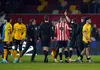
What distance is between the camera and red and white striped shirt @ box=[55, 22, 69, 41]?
2372 centimetres

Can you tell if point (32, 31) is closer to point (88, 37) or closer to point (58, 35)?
point (58, 35)

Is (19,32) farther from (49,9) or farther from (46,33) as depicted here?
(49,9)

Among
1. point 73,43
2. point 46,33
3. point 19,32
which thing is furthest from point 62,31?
point 19,32

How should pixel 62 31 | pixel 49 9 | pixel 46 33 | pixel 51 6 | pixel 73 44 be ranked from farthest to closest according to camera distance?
pixel 51 6 → pixel 49 9 → pixel 73 44 → pixel 46 33 → pixel 62 31

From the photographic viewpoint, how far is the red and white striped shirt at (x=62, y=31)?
23.7 m

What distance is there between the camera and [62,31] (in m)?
23.8

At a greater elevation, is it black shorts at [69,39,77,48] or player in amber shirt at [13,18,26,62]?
player in amber shirt at [13,18,26,62]

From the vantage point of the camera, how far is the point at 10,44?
23719 mm

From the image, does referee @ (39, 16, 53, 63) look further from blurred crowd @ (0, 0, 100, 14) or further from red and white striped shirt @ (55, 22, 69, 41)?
blurred crowd @ (0, 0, 100, 14)

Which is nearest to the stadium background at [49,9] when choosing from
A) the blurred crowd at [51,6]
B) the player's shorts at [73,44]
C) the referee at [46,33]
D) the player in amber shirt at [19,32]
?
the blurred crowd at [51,6]

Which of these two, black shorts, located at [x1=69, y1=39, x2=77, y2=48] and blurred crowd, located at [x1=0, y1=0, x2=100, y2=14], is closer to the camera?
black shorts, located at [x1=69, y1=39, x2=77, y2=48]

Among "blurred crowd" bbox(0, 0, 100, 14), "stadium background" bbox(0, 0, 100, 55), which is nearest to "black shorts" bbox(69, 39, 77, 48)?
"stadium background" bbox(0, 0, 100, 55)

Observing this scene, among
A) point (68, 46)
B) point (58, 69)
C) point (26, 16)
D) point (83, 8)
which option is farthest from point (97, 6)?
point (58, 69)

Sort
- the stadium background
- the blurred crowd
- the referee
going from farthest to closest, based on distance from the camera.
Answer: the blurred crowd → the stadium background → the referee
